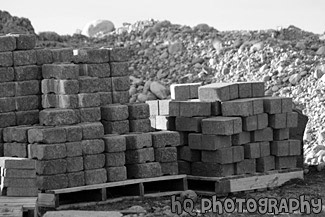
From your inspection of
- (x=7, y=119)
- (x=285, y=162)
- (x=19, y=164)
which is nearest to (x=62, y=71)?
(x=7, y=119)

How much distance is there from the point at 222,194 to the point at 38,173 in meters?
3.11

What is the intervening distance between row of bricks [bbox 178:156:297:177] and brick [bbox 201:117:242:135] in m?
0.56

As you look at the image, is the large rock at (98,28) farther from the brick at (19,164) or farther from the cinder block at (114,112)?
the brick at (19,164)

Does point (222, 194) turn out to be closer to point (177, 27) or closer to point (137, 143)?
point (137, 143)

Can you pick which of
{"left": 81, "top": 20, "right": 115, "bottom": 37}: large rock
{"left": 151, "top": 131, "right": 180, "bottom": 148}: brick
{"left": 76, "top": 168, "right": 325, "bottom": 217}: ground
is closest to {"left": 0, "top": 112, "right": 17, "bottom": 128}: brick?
{"left": 76, "top": 168, "right": 325, "bottom": 217}: ground

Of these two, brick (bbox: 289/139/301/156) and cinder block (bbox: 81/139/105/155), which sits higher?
cinder block (bbox: 81/139/105/155)

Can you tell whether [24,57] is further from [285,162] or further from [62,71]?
[285,162]

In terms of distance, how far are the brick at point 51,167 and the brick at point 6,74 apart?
5.13ft

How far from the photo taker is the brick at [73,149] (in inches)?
523

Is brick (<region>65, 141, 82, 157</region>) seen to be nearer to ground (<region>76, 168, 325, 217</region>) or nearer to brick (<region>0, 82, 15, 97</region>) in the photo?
ground (<region>76, 168, 325, 217</region>)

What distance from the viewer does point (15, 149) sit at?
1352 centimetres

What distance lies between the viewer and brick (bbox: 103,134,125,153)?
44.7 feet

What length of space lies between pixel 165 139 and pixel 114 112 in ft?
3.12

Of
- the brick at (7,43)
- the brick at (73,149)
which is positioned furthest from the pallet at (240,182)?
→ the brick at (7,43)
